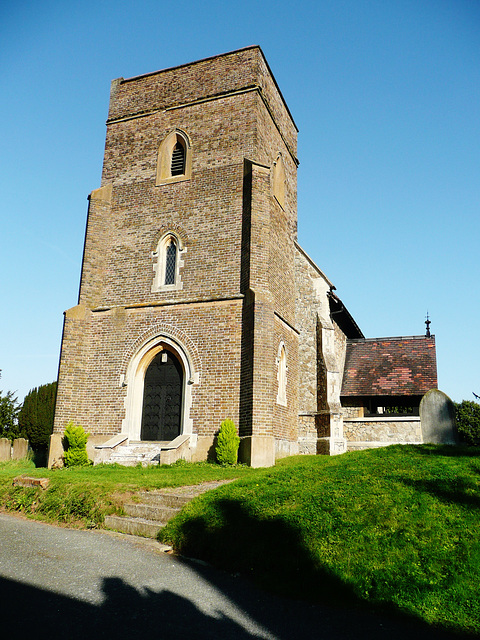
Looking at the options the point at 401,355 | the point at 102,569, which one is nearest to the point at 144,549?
the point at 102,569

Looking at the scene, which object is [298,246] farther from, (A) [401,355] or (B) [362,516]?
(B) [362,516]

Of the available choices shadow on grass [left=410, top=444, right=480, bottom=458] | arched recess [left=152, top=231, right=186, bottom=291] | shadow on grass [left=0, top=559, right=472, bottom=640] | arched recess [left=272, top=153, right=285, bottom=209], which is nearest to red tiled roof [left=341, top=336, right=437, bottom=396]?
arched recess [left=272, top=153, right=285, bottom=209]

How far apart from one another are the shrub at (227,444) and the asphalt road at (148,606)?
6892 millimetres

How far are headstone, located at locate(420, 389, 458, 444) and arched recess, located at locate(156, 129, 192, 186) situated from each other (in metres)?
10.9

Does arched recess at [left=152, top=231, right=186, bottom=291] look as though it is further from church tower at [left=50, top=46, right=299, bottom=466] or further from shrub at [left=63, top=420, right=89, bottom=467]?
shrub at [left=63, top=420, right=89, bottom=467]

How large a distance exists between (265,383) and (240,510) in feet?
22.7

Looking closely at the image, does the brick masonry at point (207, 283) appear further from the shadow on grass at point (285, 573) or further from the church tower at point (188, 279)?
the shadow on grass at point (285, 573)

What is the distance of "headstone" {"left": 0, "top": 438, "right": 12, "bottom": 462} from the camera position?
65.9 feet

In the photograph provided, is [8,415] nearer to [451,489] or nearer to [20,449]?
[20,449]

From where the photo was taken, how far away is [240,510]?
700cm

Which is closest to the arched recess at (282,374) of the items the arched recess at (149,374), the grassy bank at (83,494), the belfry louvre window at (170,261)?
the arched recess at (149,374)

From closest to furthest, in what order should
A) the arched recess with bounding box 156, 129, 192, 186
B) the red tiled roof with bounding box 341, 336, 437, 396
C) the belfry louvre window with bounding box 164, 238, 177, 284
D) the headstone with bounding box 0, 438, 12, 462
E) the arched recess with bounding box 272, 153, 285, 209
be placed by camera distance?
1. the belfry louvre window with bounding box 164, 238, 177, 284
2. the arched recess with bounding box 156, 129, 192, 186
3. the arched recess with bounding box 272, 153, 285, 209
4. the red tiled roof with bounding box 341, 336, 437, 396
5. the headstone with bounding box 0, 438, 12, 462

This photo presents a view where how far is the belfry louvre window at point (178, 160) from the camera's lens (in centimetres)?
1750

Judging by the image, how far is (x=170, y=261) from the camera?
16.6 meters
